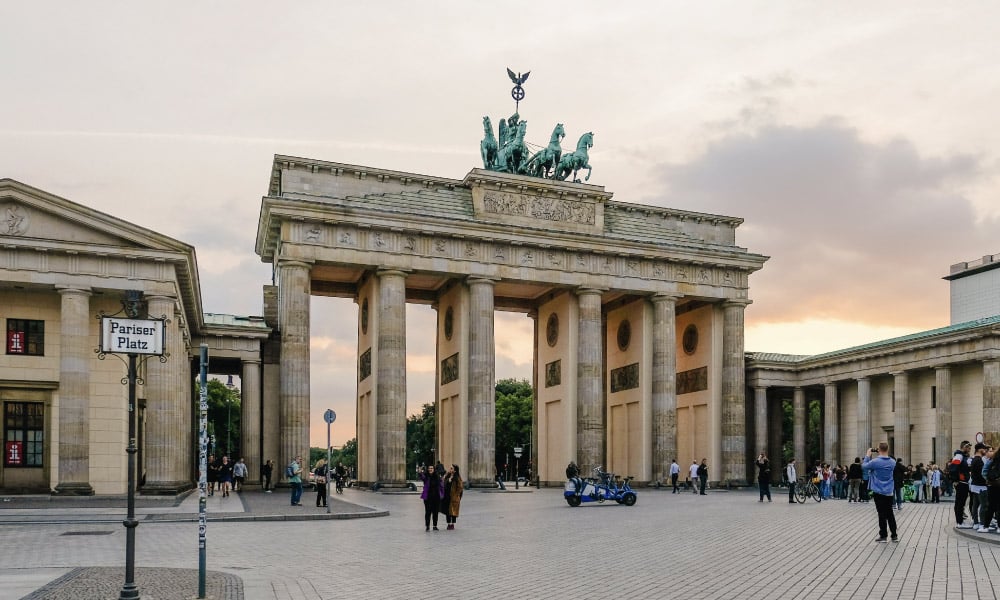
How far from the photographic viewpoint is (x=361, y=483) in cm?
5722

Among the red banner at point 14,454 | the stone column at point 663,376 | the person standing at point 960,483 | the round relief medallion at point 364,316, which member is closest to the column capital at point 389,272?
the round relief medallion at point 364,316

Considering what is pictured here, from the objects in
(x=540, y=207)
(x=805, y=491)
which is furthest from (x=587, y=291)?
(x=805, y=491)

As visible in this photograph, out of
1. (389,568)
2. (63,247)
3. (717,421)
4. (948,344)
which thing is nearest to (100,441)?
(63,247)

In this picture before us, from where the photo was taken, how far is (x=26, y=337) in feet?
125

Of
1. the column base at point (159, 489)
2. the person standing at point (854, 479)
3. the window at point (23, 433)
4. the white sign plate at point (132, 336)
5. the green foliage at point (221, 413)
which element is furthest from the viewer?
the green foliage at point (221, 413)

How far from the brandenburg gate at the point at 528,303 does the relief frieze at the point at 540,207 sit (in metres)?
0.09

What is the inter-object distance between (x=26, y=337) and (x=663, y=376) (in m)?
35.8

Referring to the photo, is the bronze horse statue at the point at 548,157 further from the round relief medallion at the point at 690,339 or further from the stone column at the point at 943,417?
the stone column at the point at 943,417

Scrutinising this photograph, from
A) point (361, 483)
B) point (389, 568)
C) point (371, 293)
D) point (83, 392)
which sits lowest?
point (361, 483)

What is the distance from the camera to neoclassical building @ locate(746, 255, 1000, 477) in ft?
172

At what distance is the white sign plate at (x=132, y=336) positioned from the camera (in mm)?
13484

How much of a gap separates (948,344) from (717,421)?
48.4ft

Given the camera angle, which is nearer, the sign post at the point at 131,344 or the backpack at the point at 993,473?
the sign post at the point at 131,344

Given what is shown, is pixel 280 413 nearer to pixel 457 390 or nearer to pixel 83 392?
pixel 457 390
